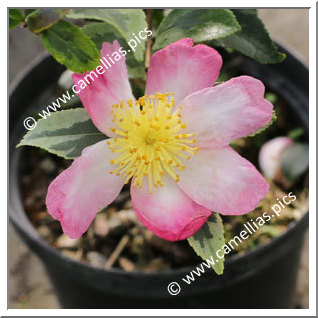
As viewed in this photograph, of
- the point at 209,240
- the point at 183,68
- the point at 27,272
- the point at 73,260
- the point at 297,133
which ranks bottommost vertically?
the point at 27,272

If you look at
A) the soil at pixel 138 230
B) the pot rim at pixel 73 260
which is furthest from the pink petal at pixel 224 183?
the soil at pixel 138 230

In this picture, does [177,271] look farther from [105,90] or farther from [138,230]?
[105,90]

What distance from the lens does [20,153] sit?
100cm

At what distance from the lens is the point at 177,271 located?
0.80 metres

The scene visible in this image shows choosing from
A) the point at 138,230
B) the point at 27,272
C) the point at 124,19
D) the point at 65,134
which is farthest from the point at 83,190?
the point at 27,272

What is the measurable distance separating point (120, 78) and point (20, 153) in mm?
567

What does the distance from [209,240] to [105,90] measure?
0.15 m

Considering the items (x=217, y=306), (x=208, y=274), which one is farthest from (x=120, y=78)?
(x=217, y=306)

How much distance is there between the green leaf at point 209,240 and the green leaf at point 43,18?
21cm

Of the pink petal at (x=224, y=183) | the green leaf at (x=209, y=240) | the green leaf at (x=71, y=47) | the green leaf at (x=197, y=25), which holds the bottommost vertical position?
the green leaf at (x=209, y=240)

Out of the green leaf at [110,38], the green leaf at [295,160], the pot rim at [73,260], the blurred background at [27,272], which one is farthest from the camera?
the blurred background at [27,272]

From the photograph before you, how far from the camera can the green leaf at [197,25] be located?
1.70ft

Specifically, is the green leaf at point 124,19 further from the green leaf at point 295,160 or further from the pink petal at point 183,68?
the green leaf at point 295,160

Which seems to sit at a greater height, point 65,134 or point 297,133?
point 65,134
